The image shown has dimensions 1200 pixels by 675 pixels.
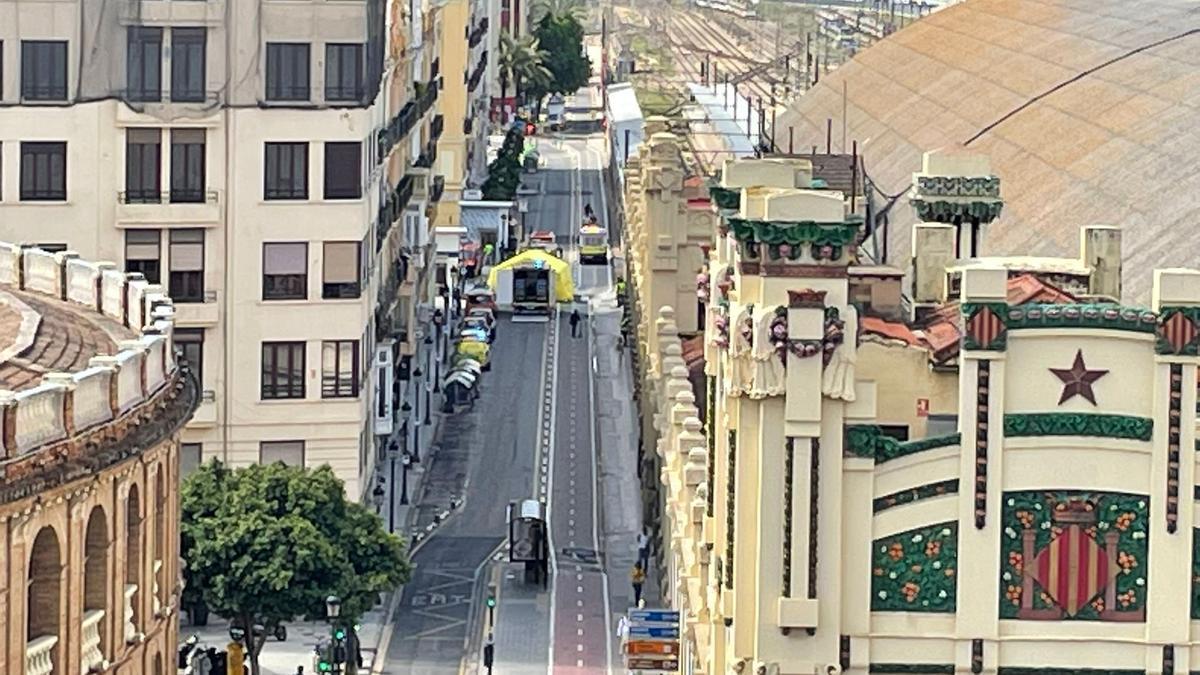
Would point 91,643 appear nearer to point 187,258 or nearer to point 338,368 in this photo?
point 187,258

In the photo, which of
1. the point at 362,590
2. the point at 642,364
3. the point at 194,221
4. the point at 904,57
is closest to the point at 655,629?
the point at 362,590

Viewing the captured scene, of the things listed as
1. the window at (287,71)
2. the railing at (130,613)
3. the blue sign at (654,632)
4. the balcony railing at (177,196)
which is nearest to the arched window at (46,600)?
the railing at (130,613)

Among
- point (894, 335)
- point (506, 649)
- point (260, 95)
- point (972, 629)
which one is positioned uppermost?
point (260, 95)

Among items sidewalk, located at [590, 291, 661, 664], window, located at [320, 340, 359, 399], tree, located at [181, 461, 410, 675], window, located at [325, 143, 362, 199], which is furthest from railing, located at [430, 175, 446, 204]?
tree, located at [181, 461, 410, 675]

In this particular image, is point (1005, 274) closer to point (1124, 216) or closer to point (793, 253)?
point (793, 253)

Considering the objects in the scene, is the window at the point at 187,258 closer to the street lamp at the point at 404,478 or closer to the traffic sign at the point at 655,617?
the street lamp at the point at 404,478
